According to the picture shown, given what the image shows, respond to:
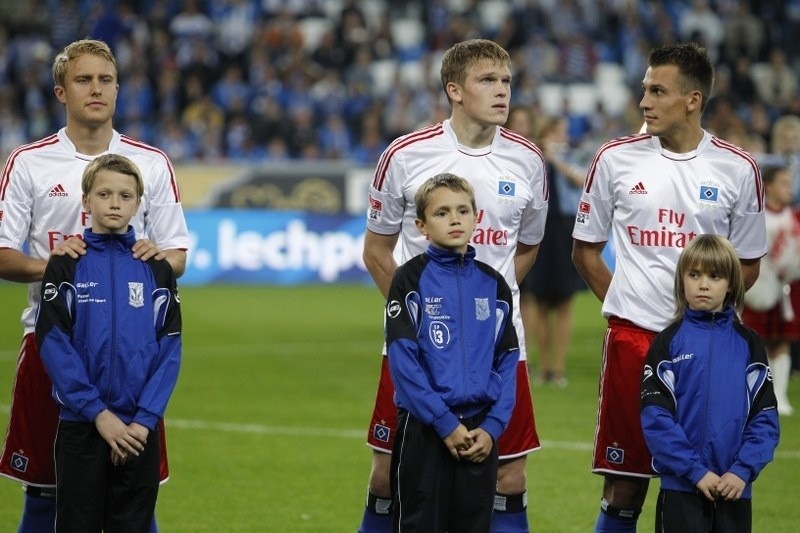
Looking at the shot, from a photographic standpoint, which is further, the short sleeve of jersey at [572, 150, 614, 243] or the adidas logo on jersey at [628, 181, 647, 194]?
the short sleeve of jersey at [572, 150, 614, 243]

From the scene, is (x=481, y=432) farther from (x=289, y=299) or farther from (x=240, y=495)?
(x=289, y=299)

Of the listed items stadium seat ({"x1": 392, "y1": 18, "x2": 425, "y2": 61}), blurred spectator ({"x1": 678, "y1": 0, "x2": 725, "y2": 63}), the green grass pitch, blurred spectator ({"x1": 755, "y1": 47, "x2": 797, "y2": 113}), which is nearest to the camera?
the green grass pitch

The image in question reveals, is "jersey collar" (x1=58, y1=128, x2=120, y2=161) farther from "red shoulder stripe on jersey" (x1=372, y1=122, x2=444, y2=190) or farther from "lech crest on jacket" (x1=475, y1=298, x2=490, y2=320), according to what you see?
"lech crest on jacket" (x1=475, y1=298, x2=490, y2=320)

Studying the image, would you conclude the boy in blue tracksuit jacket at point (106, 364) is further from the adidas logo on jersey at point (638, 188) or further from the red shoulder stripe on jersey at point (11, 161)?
the adidas logo on jersey at point (638, 188)

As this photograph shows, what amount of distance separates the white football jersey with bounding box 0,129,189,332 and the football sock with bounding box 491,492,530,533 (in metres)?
1.69

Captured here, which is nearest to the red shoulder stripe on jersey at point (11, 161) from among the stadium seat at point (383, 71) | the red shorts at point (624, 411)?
the red shorts at point (624, 411)

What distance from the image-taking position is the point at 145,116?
23219 millimetres

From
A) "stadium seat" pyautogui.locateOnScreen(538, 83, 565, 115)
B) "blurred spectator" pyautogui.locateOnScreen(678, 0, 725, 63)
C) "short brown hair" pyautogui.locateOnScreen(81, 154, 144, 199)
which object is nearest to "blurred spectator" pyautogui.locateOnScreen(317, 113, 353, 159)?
"stadium seat" pyautogui.locateOnScreen(538, 83, 565, 115)

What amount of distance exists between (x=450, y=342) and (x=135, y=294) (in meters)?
1.21

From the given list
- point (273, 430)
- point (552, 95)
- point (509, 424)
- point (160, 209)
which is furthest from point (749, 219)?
point (552, 95)

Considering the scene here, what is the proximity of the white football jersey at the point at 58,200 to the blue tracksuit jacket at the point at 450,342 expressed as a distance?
43.9 inches

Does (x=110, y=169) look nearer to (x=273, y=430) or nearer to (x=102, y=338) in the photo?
(x=102, y=338)

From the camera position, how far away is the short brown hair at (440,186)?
5.11 meters

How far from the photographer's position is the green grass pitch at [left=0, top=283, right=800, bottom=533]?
7273 millimetres
